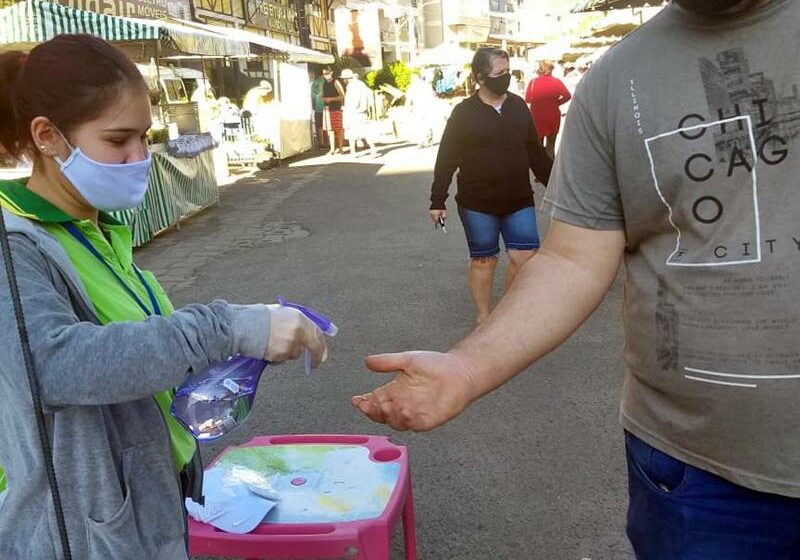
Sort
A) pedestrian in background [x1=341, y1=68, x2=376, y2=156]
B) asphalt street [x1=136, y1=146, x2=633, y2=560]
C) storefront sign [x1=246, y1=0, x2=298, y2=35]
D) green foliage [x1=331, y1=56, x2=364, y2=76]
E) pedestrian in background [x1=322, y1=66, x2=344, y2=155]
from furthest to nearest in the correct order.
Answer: green foliage [x1=331, y1=56, x2=364, y2=76] → storefront sign [x1=246, y1=0, x2=298, y2=35] → pedestrian in background [x1=322, y1=66, x2=344, y2=155] → pedestrian in background [x1=341, y1=68, x2=376, y2=156] → asphalt street [x1=136, y1=146, x2=633, y2=560]

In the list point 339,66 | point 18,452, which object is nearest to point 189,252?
point 18,452

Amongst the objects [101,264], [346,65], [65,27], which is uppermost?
[346,65]

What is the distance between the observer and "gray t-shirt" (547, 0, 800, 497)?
142cm

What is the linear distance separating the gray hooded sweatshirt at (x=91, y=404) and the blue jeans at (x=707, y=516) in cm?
83

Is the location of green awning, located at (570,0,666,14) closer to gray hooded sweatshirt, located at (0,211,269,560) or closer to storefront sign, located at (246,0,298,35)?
gray hooded sweatshirt, located at (0,211,269,560)

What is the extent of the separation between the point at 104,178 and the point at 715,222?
3.99ft

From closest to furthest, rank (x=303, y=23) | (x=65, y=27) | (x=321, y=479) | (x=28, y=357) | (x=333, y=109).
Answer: (x=28, y=357) < (x=321, y=479) < (x=65, y=27) < (x=333, y=109) < (x=303, y=23)

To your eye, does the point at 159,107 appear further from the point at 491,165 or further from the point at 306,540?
the point at 306,540

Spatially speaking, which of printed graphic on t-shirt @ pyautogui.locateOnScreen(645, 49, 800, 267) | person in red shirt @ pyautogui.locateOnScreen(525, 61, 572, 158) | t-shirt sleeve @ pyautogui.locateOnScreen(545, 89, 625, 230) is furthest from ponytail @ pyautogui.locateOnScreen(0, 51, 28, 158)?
person in red shirt @ pyautogui.locateOnScreen(525, 61, 572, 158)

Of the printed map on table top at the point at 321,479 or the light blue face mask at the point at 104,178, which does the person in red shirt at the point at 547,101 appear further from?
the light blue face mask at the point at 104,178

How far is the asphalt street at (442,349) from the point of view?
3.27 meters

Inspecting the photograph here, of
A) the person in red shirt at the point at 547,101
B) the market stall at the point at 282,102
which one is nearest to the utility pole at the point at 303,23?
the market stall at the point at 282,102

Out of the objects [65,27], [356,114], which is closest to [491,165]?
[65,27]

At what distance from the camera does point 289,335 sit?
61.8 inches
